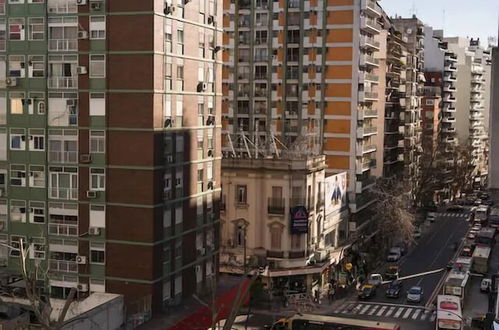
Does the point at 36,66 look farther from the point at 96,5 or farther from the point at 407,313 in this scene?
the point at 407,313

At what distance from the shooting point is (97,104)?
4028 cm

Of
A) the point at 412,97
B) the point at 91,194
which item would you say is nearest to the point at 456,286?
the point at 91,194

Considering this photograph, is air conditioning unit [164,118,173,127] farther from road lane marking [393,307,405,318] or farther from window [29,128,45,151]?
road lane marking [393,307,405,318]

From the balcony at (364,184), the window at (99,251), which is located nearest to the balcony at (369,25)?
the balcony at (364,184)

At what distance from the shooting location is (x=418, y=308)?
193 ft

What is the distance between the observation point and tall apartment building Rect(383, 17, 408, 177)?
87.8 m

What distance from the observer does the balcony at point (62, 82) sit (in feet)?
132

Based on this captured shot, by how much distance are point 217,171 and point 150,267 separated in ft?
33.4

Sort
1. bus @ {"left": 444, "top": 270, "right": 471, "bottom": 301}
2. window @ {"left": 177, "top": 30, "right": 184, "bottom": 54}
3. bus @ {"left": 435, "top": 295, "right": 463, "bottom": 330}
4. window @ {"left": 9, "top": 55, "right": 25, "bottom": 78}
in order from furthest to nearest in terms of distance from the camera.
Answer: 1. bus @ {"left": 444, "top": 270, "right": 471, "bottom": 301}
2. bus @ {"left": 435, "top": 295, "right": 463, "bottom": 330}
3. window @ {"left": 177, "top": 30, "right": 184, "bottom": 54}
4. window @ {"left": 9, "top": 55, "right": 25, "bottom": 78}

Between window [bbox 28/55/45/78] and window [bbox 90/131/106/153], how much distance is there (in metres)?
4.53

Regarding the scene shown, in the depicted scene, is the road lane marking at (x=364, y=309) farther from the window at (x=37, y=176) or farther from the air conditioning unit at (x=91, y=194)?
the window at (x=37, y=176)

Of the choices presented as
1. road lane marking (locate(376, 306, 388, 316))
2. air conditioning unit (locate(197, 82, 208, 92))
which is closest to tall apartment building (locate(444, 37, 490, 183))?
road lane marking (locate(376, 306, 388, 316))

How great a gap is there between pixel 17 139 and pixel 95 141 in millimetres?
4737

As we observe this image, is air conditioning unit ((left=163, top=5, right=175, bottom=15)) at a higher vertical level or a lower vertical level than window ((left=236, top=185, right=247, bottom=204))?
higher
